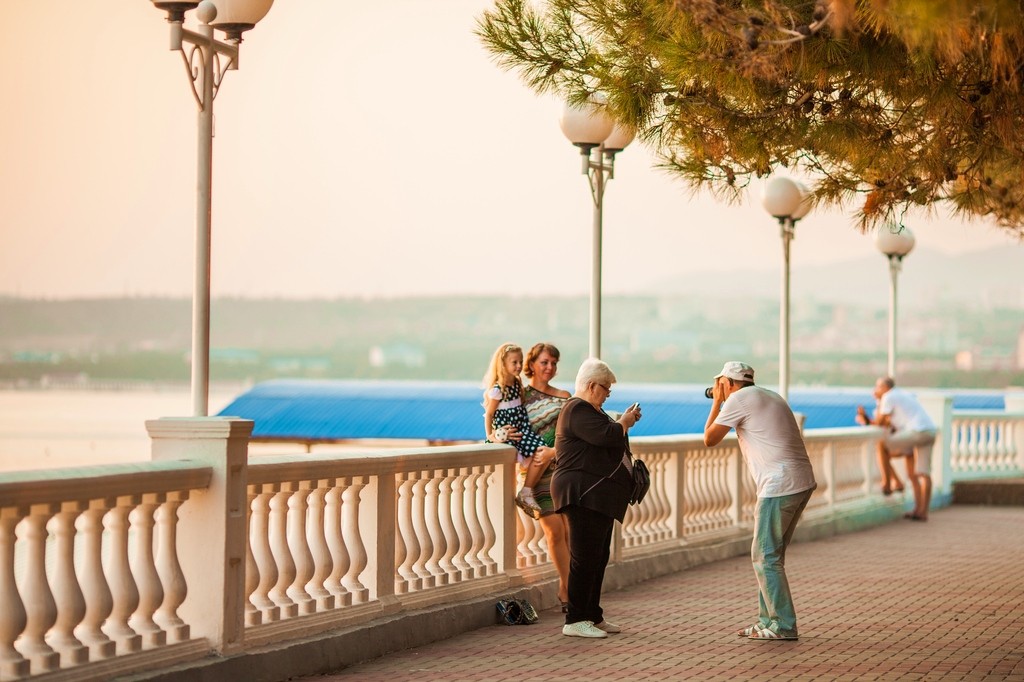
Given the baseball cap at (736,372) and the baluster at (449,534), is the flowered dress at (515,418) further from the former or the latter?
the baseball cap at (736,372)

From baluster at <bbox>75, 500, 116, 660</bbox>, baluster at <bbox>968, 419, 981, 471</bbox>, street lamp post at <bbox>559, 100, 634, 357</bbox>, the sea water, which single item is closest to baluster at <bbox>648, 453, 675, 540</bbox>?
street lamp post at <bbox>559, 100, 634, 357</bbox>

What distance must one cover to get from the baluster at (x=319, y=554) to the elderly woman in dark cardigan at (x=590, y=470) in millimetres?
1666

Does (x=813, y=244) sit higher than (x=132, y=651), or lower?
higher

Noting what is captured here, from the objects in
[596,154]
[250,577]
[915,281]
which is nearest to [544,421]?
[250,577]

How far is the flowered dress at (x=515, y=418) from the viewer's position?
1103 centimetres

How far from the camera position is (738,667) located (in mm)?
9078

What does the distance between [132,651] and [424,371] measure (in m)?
99.3

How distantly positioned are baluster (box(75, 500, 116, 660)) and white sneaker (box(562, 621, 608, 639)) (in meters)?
3.86

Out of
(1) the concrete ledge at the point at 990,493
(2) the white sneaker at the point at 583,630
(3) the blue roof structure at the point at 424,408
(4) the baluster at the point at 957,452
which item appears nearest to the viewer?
(2) the white sneaker at the point at 583,630

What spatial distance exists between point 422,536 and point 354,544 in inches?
38.9

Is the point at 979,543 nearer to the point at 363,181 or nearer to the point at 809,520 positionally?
the point at 809,520

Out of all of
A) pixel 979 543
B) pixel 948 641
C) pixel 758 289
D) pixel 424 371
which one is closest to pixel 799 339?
pixel 758 289

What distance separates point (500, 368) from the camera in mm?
10961

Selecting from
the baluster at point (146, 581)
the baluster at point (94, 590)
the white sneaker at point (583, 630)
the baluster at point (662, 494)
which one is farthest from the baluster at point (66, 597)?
the baluster at point (662, 494)
